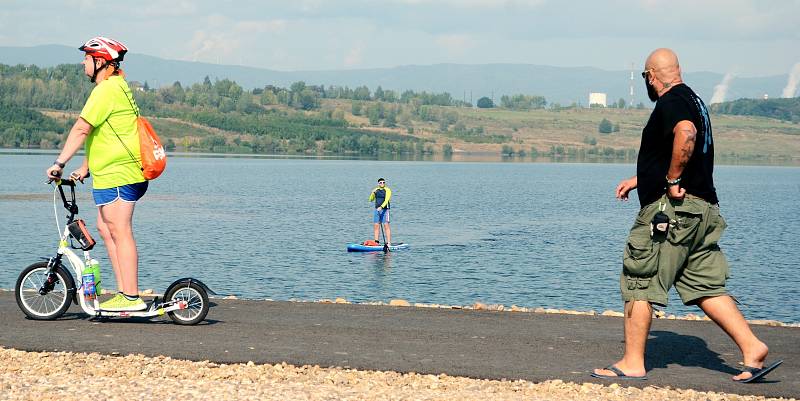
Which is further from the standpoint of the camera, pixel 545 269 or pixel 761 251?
pixel 761 251

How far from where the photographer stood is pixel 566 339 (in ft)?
32.2

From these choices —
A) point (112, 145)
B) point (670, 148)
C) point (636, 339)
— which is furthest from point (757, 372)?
point (112, 145)

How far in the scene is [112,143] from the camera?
392 inches

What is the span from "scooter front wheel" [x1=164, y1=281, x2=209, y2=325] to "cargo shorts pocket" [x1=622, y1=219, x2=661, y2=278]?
393 cm

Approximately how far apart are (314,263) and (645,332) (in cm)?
3006

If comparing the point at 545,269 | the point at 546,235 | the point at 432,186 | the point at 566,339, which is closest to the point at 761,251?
the point at 546,235

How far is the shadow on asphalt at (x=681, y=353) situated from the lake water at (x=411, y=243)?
617 inches

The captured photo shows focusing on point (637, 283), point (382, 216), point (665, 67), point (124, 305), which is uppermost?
point (665, 67)

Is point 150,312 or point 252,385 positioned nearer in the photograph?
point 252,385

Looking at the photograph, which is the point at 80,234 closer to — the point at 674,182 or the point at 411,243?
the point at 674,182

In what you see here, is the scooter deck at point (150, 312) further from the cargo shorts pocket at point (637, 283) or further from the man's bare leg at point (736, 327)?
the man's bare leg at point (736, 327)

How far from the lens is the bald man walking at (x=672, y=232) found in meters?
8.01

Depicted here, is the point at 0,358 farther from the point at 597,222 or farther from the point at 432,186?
the point at 432,186

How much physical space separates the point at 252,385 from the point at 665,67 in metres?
3.64
